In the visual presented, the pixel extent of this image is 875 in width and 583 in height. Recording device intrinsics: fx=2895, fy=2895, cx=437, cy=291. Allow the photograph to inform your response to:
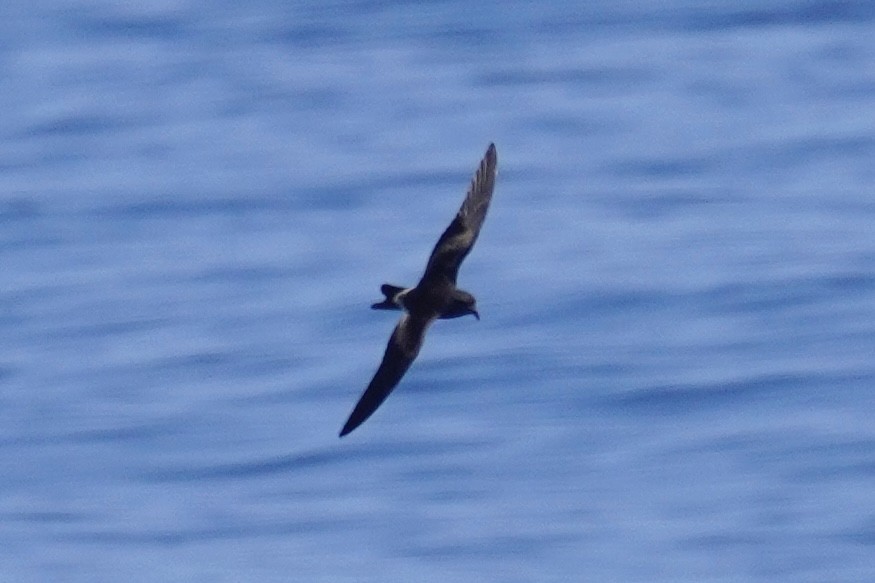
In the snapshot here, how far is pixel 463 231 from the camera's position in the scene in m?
11.0

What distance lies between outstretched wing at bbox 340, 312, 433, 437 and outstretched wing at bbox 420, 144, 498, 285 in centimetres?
19

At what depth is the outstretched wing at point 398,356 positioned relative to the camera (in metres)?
10.4

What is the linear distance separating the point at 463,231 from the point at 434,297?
0.36m

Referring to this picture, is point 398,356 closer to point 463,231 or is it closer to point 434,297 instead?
point 434,297

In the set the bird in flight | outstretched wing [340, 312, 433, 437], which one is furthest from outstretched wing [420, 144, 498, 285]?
outstretched wing [340, 312, 433, 437]

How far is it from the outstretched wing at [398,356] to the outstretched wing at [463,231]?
0.19 meters

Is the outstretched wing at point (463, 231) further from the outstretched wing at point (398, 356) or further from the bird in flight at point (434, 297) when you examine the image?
the outstretched wing at point (398, 356)

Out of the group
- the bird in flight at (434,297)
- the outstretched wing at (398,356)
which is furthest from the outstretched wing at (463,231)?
the outstretched wing at (398,356)

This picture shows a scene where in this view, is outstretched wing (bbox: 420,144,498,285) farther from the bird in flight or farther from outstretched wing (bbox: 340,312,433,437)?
outstretched wing (bbox: 340,312,433,437)

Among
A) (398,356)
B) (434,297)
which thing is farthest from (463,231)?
→ (398,356)

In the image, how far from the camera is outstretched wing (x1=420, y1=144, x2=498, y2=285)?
35.7 feet

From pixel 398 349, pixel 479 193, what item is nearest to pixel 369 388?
pixel 398 349

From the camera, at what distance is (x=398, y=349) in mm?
10664

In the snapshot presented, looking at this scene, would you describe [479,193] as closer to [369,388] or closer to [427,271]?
[427,271]
